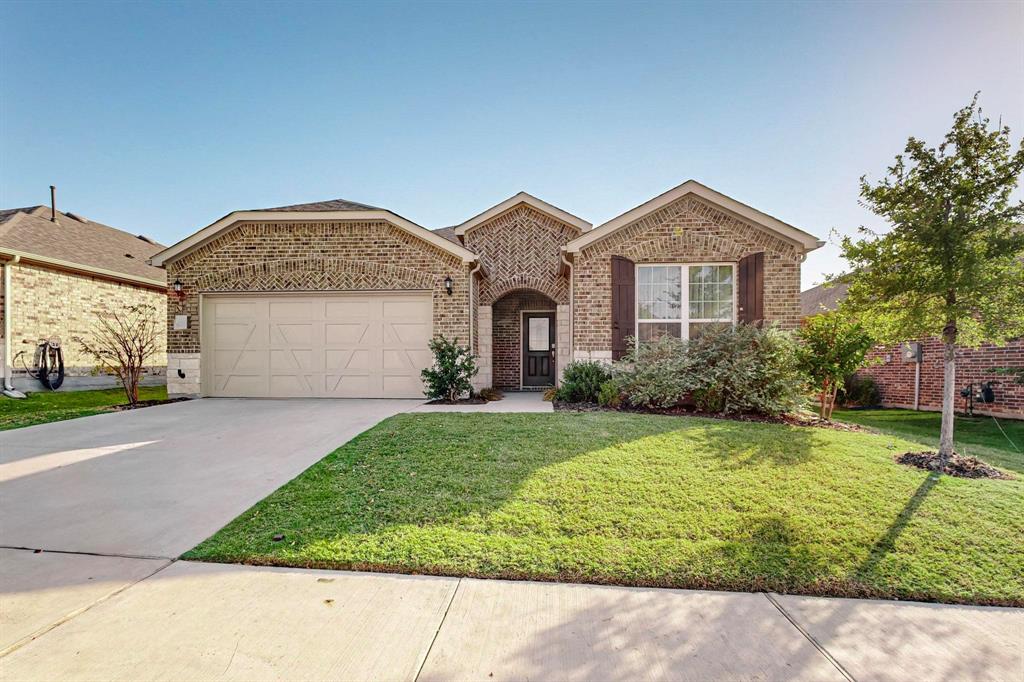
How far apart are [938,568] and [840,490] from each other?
117 cm

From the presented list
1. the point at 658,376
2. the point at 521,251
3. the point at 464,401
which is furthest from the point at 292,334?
the point at 658,376

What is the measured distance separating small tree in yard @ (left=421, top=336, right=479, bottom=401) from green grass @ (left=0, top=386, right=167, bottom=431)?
20.3 feet

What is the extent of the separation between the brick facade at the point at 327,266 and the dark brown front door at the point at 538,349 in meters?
3.61

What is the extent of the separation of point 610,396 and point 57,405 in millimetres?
11687

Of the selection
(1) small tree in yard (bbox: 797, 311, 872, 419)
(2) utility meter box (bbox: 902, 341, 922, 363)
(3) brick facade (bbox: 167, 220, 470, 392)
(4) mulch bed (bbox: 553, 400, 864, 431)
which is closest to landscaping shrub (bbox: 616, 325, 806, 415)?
(4) mulch bed (bbox: 553, 400, 864, 431)

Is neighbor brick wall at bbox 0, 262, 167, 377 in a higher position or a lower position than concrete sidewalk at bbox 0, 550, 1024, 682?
higher

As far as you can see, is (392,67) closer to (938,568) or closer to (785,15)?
(785,15)

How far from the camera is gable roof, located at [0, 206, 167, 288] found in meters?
10.7

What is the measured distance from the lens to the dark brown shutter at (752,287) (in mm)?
8523

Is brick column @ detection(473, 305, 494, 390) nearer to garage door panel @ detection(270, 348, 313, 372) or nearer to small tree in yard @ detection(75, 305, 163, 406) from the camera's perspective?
garage door panel @ detection(270, 348, 313, 372)

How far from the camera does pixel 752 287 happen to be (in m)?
8.59

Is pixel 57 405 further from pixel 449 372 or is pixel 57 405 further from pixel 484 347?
pixel 484 347

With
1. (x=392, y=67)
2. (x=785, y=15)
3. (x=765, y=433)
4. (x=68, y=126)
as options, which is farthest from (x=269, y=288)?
(x=785, y=15)

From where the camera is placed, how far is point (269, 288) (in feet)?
31.9
